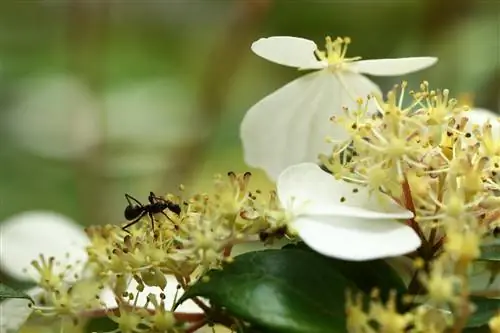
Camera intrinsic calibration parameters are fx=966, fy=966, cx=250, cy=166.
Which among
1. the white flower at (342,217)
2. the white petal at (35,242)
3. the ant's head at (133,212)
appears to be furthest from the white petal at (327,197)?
the white petal at (35,242)

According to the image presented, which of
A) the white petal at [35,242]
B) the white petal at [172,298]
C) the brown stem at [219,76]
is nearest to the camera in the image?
the white petal at [172,298]

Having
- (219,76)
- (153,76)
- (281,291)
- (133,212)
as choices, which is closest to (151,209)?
(133,212)

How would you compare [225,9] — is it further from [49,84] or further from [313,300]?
[313,300]

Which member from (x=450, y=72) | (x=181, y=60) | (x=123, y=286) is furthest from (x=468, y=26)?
(x=123, y=286)

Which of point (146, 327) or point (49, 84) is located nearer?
point (146, 327)

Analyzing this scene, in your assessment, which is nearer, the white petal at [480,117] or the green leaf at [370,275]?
the green leaf at [370,275]

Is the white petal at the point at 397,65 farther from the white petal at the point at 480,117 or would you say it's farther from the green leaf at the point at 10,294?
the green leaf at the point at 10,294

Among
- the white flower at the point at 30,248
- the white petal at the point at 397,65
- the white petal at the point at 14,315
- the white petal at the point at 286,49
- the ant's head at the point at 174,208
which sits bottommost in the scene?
the white petal at the point at 14,315
